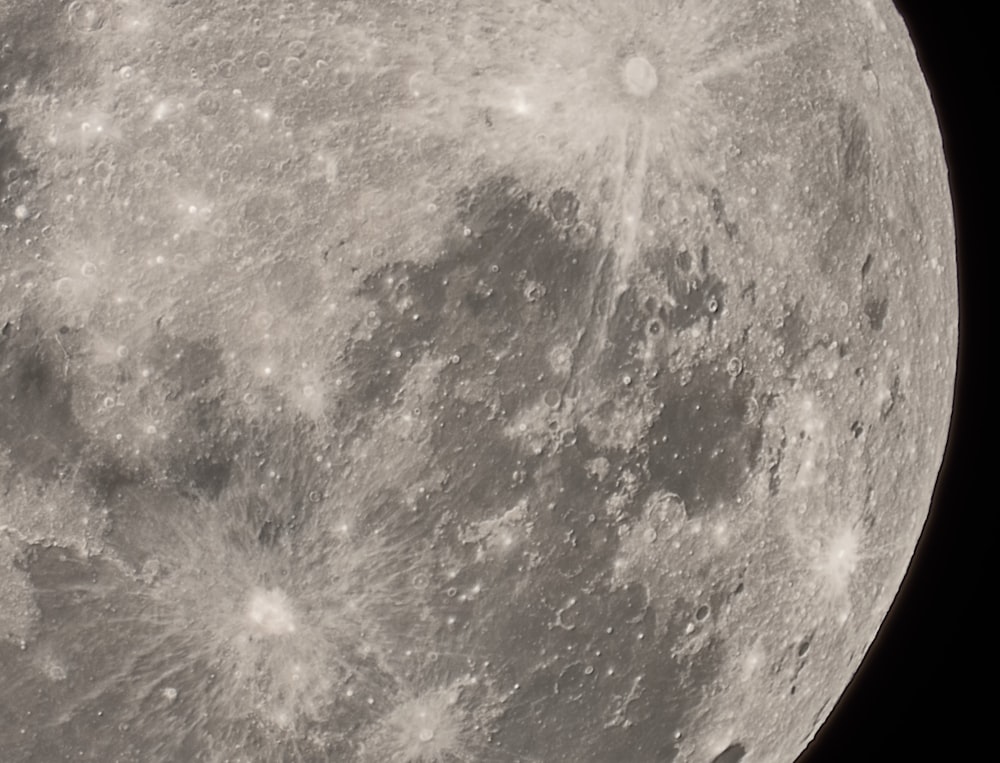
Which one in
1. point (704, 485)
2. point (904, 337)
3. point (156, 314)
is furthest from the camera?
point (904, 337)

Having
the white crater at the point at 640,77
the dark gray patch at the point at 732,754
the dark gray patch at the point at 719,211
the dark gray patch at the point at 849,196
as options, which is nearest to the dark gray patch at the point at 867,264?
the dark gray patch at the point at 849,196

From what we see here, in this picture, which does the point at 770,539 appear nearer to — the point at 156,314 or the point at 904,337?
the point at 904,337

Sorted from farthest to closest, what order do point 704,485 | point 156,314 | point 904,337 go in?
point 904,337, point 704,485, point 156,314

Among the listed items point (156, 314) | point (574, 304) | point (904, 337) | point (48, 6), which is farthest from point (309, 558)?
point (904, 337)

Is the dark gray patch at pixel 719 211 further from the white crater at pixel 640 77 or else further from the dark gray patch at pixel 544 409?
the white crater at pixel 640 77

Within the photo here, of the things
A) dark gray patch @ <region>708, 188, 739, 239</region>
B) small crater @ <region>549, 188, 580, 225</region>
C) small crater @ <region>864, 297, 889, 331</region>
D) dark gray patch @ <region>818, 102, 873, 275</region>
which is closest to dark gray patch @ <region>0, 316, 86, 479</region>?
small crater @ <region>549, 188, 580, 225</region>

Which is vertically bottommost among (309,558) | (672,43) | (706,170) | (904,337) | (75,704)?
(75,704)

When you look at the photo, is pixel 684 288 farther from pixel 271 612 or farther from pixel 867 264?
pixel 271 612

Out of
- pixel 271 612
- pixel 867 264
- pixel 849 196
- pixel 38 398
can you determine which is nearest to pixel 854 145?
pixel 849 196
